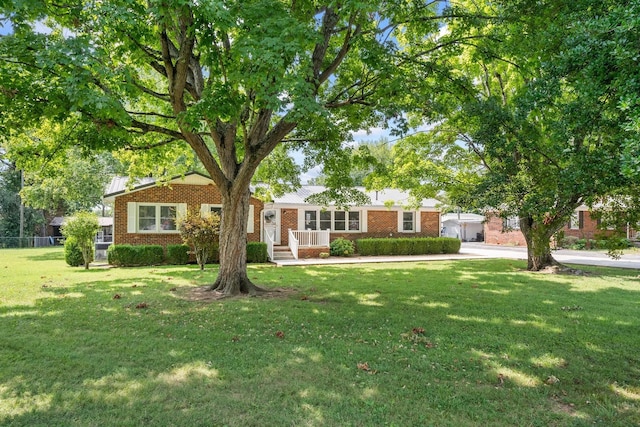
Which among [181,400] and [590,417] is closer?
[590,417]

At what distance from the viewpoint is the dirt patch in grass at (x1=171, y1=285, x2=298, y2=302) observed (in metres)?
8.53

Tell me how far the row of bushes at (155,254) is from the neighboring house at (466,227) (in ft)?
91.9

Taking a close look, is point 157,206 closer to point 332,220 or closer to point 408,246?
point 332,220

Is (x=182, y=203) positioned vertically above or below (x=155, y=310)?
above

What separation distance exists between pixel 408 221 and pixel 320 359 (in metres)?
19.2

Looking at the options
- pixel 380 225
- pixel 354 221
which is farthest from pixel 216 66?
pixel 380 225

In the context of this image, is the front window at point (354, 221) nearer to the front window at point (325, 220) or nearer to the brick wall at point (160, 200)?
the front window at point (325, 220)

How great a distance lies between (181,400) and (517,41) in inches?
316

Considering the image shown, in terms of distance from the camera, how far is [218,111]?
6.37 meters

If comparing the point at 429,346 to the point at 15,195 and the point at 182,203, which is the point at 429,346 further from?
the point at 15,195

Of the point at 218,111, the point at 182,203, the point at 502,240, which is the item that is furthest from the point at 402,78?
the point at 502,240

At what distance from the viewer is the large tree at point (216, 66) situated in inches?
205

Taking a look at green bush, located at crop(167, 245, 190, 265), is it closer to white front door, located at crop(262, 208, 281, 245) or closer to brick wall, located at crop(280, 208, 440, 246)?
white front door, located at crop(262, 208, 281, 245)

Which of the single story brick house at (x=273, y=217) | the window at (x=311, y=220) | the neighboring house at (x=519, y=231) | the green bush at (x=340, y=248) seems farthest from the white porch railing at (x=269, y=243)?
the neighboring house at (x=519, y=231)
